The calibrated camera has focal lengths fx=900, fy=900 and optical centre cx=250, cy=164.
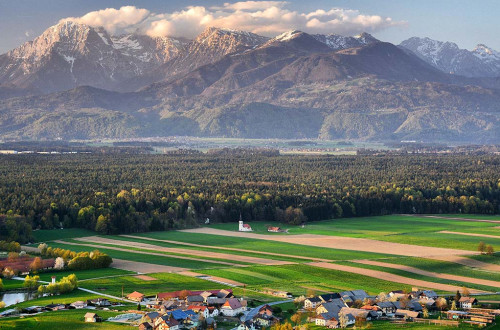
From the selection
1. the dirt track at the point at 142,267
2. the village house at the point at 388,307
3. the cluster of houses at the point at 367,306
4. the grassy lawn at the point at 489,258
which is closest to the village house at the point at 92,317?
the cluster of houses at the point at 367,306

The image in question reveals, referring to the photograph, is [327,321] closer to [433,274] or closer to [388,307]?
[388,307]

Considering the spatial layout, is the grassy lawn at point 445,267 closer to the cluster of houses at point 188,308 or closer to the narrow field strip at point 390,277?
the narrow field strip at point 390,277

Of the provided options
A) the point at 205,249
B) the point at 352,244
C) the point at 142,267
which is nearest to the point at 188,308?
the point at 142,267

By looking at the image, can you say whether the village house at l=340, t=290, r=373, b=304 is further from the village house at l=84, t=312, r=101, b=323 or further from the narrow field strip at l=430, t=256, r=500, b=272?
the narrow field strip at l=430, t=256, r=500, b=272

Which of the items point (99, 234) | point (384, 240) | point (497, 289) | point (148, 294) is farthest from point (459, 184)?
point (148, 294)

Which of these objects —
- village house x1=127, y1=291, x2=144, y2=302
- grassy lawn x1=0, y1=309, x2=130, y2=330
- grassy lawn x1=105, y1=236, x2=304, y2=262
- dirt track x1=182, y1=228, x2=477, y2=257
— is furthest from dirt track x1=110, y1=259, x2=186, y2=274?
dirt track x1=182, y1=228, x2=477, y2=257

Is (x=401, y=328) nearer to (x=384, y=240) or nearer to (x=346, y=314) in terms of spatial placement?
(x=346, y=314)
